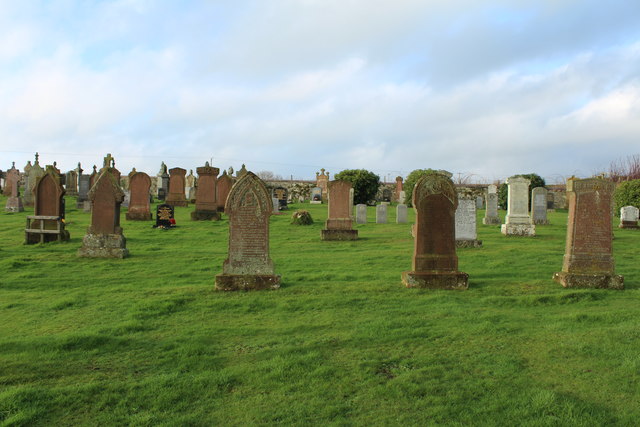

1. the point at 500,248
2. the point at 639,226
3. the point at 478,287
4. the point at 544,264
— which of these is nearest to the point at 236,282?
the point at 478,287

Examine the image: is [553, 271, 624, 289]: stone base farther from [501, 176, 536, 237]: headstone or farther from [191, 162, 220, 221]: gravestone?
[191, 162, 220, 221]: gravestone

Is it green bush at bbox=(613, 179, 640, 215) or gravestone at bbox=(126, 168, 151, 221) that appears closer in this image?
gravestone at bbox=(126, 168, 151, 221)

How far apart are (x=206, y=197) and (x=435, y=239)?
14.4m

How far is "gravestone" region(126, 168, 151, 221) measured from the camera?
20234mm

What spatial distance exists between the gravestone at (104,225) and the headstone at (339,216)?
6140mm

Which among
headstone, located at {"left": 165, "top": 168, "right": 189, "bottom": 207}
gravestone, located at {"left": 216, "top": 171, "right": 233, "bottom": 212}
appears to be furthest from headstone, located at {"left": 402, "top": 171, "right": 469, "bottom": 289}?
headstone, located at {"left": 165, "top": 168, "right": 189, "bottom": 207}

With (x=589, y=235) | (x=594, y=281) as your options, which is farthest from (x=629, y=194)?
(x=594, y=281)

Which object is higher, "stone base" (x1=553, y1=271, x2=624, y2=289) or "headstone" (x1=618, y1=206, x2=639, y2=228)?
"headstone" (x1=618, y1=206, x2=639, y2=228)

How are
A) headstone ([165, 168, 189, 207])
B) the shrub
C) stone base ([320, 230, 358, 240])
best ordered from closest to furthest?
stone base ([320, 230, 358, 240]) → the shrub → headstone ([165, 168, 189, 207])

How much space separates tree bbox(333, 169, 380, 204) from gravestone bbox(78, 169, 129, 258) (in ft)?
77.4

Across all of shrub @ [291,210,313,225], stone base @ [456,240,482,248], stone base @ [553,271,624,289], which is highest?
shrub @ [291,210,313,225]

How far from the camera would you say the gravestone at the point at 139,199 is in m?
20.2

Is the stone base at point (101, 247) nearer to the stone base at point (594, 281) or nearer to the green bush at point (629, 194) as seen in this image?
the stone base at point (594, 281)

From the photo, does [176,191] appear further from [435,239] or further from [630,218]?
[630,218]
